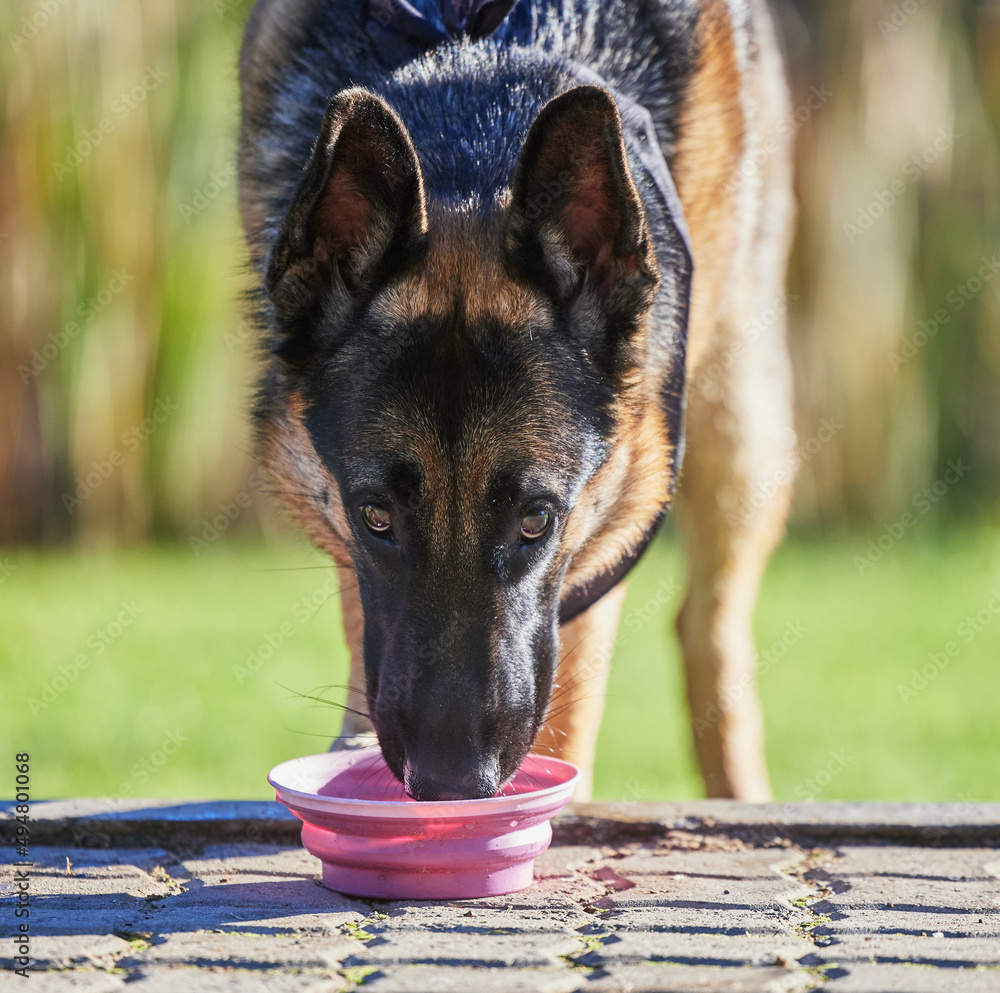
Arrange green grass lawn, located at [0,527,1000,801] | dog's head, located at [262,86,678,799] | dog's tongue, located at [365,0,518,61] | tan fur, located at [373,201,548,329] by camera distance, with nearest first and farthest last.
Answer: dog's head, located at [262,86,678,799]
tan fur, located at [373,201,548,329]
dog's tongue, located at [365,0,518,61]
green grass lawn, located at [0,527,1000,801]

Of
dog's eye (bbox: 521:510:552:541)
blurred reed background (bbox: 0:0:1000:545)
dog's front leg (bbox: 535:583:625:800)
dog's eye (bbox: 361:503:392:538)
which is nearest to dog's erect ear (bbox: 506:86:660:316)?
dog's eye (bbox: 521:510:552:541)

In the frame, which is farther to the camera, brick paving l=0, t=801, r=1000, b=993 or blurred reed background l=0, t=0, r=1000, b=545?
blurred reed background l=0, t=0, r=1000, b=545

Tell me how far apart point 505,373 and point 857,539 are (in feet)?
23.9

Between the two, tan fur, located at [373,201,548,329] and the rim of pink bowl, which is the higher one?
tan fur, located at [373,201,548,329]

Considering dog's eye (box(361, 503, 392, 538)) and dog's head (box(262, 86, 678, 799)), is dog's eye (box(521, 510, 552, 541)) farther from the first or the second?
dog's eye (box(361, 503, 392, 538))

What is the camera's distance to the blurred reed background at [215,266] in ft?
27.5

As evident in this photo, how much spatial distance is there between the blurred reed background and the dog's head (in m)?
4.87

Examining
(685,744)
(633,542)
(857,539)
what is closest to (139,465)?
(685,744)

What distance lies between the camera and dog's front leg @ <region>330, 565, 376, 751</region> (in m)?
3.48

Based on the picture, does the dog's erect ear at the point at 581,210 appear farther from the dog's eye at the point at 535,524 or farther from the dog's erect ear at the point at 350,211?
the dog's eye at the point at 535,524

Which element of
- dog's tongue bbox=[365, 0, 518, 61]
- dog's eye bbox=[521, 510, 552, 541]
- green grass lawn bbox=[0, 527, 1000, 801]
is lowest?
green grass lawn bbox=[0, 527, 1000, 801]

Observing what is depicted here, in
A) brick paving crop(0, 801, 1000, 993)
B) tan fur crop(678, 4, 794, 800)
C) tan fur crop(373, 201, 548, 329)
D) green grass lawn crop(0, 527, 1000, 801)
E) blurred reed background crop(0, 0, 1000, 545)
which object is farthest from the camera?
blurred reed background crop(0, 0, 1000, 545)

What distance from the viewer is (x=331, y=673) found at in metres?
6.62

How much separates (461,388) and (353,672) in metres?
1.11
